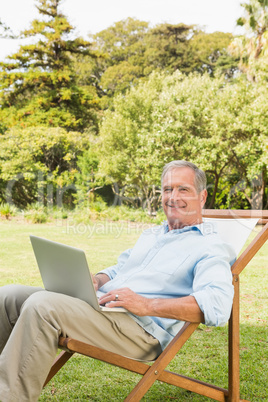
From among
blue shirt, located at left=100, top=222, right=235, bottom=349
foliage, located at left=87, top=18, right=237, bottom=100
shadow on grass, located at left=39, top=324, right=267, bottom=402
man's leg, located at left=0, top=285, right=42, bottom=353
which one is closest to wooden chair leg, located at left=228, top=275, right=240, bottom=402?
blue shirt, located at left=100, top=222, right=235, bottom=349

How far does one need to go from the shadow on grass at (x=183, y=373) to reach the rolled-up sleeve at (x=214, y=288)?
0.99 m

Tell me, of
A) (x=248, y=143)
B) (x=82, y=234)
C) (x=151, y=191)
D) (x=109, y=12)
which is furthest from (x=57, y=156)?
(x=109, y=12)

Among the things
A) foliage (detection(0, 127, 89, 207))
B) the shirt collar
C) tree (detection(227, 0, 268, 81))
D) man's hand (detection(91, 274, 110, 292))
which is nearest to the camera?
the shirt collar

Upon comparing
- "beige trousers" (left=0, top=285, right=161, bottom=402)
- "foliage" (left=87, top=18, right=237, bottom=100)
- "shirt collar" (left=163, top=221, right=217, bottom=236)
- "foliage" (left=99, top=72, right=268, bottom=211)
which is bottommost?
"beige trousers" (left=0, top=285, right=161, bottom=402)

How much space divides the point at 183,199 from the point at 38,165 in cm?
1384

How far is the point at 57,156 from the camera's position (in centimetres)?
1662

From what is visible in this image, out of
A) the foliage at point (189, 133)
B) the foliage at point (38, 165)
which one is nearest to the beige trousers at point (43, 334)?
the foliage at point (189, 133)

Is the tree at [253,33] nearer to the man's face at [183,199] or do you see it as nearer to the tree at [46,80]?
the tree at [46,80]

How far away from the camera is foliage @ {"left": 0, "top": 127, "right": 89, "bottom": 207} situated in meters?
15.6

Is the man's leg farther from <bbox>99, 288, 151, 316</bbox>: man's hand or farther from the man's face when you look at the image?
the man's face

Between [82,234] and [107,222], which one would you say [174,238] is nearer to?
[82,234]

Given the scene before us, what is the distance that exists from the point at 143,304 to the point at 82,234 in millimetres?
9036

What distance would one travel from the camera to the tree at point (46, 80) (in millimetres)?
19250

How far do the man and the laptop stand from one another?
0.06 meters
